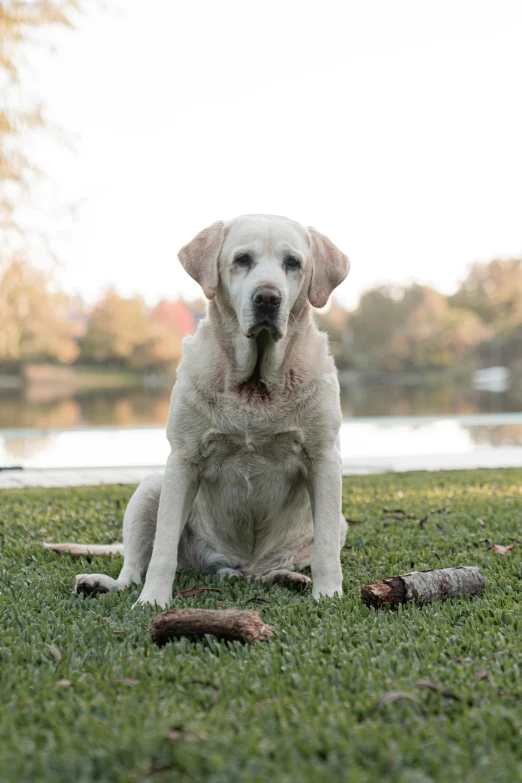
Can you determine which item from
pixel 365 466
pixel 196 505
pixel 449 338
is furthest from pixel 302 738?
pixel 449 338

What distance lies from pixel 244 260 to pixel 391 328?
84.7m

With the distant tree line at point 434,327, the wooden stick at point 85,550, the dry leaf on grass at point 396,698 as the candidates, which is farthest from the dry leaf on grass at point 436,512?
the distant tree line at point 434,327

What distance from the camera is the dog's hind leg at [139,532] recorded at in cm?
363

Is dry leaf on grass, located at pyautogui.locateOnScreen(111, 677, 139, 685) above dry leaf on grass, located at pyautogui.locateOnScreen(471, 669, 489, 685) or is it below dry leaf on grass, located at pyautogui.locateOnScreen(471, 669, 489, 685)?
below

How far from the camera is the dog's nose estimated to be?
334 cm

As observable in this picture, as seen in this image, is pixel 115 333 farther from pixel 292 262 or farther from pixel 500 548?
pixel 292 262

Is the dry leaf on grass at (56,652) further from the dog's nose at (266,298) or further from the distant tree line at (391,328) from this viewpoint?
the distant tree line at (391,328)

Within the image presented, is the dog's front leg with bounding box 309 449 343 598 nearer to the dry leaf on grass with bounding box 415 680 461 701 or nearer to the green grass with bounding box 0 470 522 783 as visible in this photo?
the green grass with bounding box 0 470 522 783

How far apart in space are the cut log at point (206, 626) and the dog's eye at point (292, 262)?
1.59 m

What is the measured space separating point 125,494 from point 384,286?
86861 mm

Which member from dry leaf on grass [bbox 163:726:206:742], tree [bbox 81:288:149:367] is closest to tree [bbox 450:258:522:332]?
tree [bbox 81:288:149:367]

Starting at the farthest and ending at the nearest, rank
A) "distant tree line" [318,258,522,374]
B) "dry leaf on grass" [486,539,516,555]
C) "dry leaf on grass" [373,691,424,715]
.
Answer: "distant tree line" [318,258,522,374] → "dry leaf on grass" [486,539,516,555] → "dry leaf on grass" [373,691,424,715]

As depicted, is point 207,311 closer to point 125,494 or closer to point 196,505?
point 196,505

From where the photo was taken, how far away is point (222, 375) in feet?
11.5
